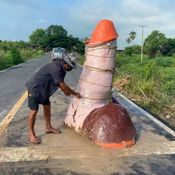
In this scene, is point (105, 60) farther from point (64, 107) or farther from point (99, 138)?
point (64, 107)

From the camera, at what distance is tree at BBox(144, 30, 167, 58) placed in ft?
313

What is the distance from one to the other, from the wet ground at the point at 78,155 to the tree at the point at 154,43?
87.3 meters

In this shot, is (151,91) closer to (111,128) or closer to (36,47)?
(111,128)

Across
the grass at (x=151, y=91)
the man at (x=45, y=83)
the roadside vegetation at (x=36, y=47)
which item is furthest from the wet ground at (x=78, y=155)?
the grass at (x=151, y=91)

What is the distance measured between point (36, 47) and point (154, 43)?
31069 millimetres

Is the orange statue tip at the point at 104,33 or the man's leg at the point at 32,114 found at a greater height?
the orange statue tip at the point at 104,33

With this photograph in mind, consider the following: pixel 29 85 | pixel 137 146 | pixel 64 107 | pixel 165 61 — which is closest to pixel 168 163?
pixel 137 146

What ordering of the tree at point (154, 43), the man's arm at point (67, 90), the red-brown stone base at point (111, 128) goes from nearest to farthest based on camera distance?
1. the red-brown stone base at point (111, 128)
2. the man's arm at point (67, 90)
3. the tree at point (154, 43)

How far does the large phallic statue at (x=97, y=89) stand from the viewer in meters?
6.69

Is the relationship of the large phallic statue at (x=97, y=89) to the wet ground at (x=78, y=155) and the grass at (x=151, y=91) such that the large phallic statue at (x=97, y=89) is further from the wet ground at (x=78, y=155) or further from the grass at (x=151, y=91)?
the grass at (x=151, y=91)

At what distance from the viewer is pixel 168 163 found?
573 cm

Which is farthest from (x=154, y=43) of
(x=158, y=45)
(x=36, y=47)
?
(x=36, y=47)

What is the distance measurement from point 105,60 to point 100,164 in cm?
223

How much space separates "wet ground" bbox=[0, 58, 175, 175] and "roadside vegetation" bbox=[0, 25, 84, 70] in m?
2.78
